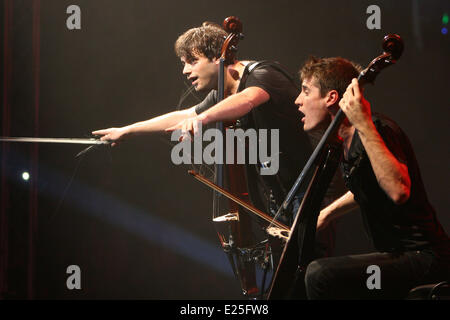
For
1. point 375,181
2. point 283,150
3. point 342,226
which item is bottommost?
point 342,226

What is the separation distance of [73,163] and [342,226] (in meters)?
1.67

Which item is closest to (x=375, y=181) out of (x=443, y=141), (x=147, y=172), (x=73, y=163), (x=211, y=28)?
(x=211, y=28)

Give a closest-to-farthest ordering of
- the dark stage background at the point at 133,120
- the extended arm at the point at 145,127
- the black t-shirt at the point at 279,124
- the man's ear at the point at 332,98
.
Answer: the man's ear at the point at 332,98, the black t-shirt at the point at 279,124, the extended arm at the point at 145,127, the dark stage background at the point at 133,120

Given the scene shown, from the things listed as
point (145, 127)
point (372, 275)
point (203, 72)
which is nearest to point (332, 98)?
point (372, 275)

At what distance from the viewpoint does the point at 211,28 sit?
2631mm

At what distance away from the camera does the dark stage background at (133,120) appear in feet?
9.85

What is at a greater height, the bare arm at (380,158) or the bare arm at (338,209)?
the bare arm at (380,158)

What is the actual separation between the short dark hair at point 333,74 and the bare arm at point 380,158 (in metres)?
0.33

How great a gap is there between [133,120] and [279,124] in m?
1.14

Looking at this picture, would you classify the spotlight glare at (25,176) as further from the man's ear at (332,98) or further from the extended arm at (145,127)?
the man's ear at (332,98)

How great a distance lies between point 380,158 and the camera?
1.57 metres

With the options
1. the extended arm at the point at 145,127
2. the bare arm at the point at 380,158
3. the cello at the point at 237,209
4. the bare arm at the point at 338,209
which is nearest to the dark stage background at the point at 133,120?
the extended arm at the point at 145,127
